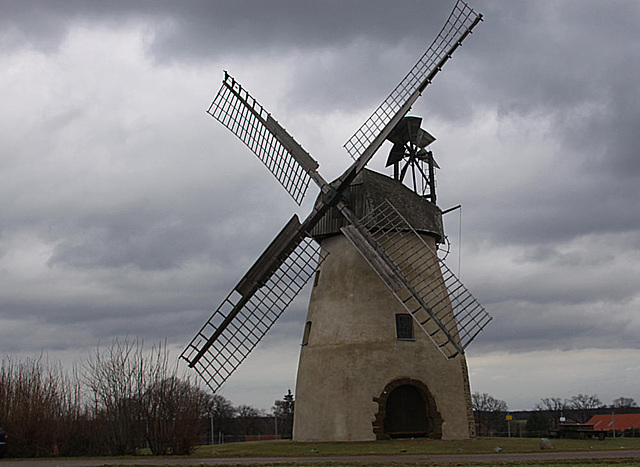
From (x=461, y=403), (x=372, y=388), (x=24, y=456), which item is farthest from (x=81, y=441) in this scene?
(x=461, y=403)

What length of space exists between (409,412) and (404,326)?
360 cm

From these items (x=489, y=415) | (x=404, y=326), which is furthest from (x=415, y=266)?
(x=489, y=415)

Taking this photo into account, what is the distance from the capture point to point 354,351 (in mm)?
20844

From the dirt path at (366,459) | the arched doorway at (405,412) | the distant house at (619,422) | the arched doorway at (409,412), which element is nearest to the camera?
the dirt path at (366,459)

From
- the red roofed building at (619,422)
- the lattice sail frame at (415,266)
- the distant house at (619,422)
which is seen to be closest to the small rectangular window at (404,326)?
the lattice sail frame at (415,266)

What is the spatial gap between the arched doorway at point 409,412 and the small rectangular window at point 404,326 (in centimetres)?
134

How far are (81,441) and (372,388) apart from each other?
8039 mm

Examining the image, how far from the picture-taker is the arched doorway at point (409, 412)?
20562mm

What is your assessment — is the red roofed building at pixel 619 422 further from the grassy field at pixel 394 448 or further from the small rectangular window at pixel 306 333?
the grassy field at pixel 394 448

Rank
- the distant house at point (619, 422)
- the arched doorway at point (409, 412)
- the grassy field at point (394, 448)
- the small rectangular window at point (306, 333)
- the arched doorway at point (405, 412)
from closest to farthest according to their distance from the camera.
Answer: the grassy field at point (394, 448) → the arched doorway at point (409, 412) → the small rectangular window at point (306, 333) → the arched doorway at point (405, 412) → the distant house at point (619, 422)

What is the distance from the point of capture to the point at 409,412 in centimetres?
2322

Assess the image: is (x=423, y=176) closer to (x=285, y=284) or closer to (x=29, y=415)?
(x=285, y=284)

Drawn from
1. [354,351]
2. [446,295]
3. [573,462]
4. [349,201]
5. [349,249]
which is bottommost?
[573,462]

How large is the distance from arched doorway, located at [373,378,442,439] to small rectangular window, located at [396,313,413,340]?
134cm
